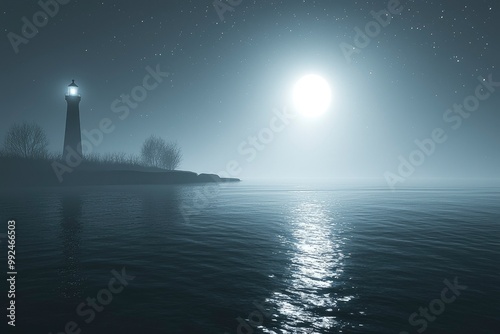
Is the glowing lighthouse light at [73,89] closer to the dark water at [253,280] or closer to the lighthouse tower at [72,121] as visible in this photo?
the lighthouse tower at [72,121]

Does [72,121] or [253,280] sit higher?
[72,121]

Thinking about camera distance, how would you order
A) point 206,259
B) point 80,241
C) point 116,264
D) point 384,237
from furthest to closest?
point 384,237 < point 80,241 < point 206,259 < point 116,264

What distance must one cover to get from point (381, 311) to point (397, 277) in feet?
11.6

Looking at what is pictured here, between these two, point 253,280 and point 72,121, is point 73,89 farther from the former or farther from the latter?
point 253,280

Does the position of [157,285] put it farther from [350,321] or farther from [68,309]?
[350,321]

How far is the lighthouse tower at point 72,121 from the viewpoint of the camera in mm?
70438

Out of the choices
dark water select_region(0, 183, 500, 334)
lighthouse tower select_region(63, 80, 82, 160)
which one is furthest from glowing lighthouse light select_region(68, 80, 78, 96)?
dark water select_region(0, 183, 500, 334)

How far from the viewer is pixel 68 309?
774 cm

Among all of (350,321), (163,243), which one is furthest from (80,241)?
(350,321)

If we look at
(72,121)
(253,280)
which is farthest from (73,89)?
(253,280)

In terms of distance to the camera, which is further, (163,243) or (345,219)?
(345,219)

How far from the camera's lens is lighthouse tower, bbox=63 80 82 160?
7044 centimetres

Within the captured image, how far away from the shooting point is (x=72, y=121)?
2781 inches

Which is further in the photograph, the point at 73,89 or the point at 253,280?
the point at 73,89
